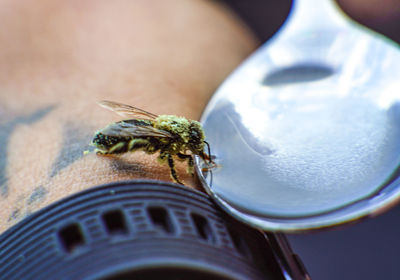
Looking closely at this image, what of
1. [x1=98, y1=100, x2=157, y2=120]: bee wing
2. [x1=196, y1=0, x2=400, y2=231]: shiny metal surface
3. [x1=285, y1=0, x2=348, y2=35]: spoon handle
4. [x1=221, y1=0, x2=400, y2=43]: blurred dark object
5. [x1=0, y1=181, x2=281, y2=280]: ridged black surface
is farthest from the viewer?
[x1=221, y1=0, x2=400, y2=43]: blurred dark object

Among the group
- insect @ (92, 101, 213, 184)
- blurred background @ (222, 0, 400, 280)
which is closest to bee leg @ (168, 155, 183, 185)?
insect @ (92, 101, 213, 184)

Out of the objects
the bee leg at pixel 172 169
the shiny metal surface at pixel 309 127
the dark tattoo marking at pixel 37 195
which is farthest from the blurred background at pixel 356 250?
the dark tattoo marking at pixel 37 195

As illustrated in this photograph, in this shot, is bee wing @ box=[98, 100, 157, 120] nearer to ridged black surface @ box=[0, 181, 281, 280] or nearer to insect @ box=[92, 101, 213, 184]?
insect @ box=[92, 101, 213, 184]

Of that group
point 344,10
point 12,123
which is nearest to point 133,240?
point 12,123

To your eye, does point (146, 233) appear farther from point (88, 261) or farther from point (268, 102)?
point (268, 102)

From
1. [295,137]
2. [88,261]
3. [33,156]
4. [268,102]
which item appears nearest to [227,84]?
[268,102]

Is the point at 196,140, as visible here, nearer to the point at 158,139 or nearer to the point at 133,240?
the point at 158,139
